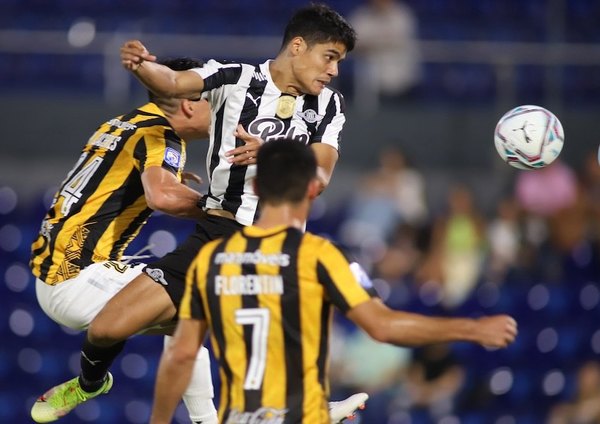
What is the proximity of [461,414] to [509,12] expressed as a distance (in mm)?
5499

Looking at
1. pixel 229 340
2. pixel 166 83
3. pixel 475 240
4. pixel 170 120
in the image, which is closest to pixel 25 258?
pixel 475 240

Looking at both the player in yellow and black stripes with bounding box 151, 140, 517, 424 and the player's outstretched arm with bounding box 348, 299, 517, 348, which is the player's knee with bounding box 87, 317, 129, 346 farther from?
the player's outstretched arm with bounding box 348, 299, 517, 348

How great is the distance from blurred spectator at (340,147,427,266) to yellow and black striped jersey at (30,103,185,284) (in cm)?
516

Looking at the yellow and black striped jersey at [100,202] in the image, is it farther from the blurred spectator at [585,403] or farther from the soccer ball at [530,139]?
the blurred spectator at [585,403]

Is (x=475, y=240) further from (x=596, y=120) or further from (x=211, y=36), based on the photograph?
(x=211, y=36)

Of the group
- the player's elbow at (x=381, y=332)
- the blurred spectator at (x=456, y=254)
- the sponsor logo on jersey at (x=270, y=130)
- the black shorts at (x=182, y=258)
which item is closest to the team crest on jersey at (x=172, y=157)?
the black shorts at (x=182, y=258)

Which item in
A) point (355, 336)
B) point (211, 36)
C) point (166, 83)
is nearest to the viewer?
point (166, 83)

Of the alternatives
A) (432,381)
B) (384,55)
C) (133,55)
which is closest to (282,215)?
(133,55)

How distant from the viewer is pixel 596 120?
530 inches

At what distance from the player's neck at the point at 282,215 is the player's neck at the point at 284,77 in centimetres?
169

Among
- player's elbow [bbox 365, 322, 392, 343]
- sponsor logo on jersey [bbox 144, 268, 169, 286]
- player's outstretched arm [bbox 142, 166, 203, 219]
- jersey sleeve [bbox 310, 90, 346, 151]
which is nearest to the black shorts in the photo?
sponsor logo on jersey [bbox 144, 268, 169, 286]

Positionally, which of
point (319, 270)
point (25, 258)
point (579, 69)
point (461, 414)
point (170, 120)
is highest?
point (579, 69)

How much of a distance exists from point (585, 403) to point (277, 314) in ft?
23.6

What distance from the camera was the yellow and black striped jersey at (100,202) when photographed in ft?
23.0
